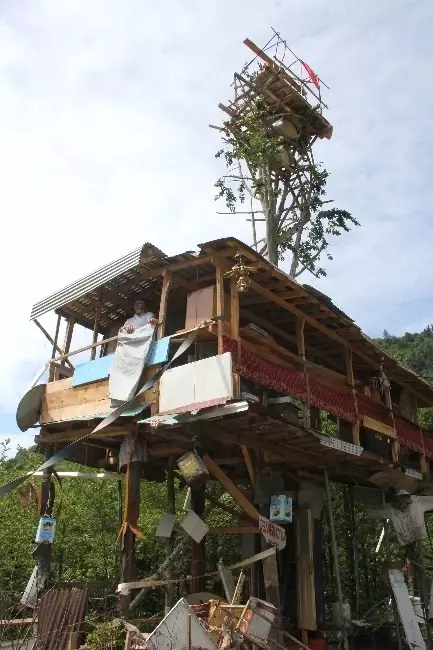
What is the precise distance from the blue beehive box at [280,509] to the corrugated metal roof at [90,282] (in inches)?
192

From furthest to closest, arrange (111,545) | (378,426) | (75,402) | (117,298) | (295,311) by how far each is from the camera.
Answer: (111,545), (378,426), (117,298), (295,311), (75,402)

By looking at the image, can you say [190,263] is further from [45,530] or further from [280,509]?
[45,530]

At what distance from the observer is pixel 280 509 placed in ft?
34.3

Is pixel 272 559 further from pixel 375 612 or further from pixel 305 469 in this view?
pixel 375 612

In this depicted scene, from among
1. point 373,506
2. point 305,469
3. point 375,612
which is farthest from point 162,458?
point 375,612

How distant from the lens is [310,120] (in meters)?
19.8

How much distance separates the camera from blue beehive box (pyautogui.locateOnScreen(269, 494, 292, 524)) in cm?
1041

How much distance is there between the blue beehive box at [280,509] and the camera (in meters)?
10.4

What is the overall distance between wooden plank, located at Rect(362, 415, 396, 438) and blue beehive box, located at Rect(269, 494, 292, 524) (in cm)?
273

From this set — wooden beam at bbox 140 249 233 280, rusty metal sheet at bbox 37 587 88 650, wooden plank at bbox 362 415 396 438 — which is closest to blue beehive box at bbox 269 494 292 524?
wooden plank at bbox 362 415 396 438

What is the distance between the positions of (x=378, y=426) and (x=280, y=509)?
3.50 metres

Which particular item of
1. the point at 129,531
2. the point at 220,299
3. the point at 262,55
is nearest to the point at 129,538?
the point at 129,531

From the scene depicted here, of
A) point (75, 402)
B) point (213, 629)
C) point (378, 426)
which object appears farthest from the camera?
point (378, 426)

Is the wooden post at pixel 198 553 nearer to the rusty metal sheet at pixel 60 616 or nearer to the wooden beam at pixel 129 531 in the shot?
the wooden beam at pixel 129 531
